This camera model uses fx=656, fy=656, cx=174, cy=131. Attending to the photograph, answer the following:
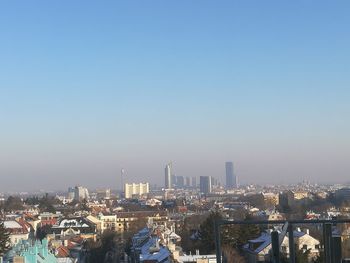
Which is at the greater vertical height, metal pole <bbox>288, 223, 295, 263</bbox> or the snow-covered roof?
metal pole <bbox>288, 223, 295, 263</bbox>

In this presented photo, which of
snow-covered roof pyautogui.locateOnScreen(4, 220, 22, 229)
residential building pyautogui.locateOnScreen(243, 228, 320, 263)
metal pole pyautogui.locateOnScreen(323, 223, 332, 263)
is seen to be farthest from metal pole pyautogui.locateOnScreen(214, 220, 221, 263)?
snow-covered roof pyautogui.locateOnScreen(4, 220, 22, 229)

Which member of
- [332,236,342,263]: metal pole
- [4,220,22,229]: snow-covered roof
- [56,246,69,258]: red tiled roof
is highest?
[332,236,342,263]: metal pole

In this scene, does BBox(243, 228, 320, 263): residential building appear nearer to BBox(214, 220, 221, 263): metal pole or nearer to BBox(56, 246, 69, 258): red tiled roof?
BBox(214, 220, 221, 263): metal pole

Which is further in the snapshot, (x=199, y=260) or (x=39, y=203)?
(x=39, y=203)

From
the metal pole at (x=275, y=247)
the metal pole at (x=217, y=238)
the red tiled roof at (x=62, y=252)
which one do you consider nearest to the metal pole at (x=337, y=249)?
the metal pole at (x=275, y=247)

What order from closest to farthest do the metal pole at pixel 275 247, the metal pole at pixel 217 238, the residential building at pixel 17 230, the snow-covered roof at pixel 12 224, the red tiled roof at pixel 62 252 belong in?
the metal pole at pixel 275 247
the metal pole at pixel 217 238
the red tiled roof at pixel 62 252
the residential building at pixel 17 230
the snow-covered roof at pixel 12 224

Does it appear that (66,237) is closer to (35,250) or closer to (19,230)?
(19,230)

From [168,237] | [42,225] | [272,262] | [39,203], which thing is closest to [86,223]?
[42,225]

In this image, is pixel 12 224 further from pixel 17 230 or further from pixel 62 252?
pixel 62 252

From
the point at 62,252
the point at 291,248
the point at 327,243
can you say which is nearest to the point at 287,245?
the point at 291,248

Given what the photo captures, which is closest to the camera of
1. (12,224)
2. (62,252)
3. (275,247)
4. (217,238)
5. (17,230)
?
(275,247)

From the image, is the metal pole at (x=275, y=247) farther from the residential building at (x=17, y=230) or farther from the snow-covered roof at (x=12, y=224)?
the snow-covered roof at (x=12, y=224)
